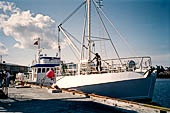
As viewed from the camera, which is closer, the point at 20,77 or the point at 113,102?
the point at 113,102

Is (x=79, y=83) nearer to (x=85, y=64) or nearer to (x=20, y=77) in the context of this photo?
(x=85, y=64)

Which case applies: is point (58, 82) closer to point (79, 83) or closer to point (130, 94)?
point (79, 83)

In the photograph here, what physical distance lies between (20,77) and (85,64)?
17085mm

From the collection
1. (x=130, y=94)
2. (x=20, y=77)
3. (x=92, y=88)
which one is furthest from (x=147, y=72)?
(x=20, y=77)

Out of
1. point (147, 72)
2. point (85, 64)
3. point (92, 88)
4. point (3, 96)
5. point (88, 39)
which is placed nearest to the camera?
point (3, 96)

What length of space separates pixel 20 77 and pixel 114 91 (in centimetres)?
2123

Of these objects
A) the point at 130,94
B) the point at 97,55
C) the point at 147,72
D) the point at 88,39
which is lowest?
the point at 130,94

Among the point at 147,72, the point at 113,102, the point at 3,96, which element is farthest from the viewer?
the point at 147,72

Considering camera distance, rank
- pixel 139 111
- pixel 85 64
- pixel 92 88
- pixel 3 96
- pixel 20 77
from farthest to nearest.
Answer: pixel 20 77
pixel 85 64
pixel 92 88
pixel 3 96
pixel 139 111

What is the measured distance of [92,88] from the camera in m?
13.7

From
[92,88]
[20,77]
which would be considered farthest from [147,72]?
[20,77]

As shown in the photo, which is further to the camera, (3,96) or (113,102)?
(3,96)

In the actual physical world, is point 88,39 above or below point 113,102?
above

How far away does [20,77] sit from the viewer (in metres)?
27.8
